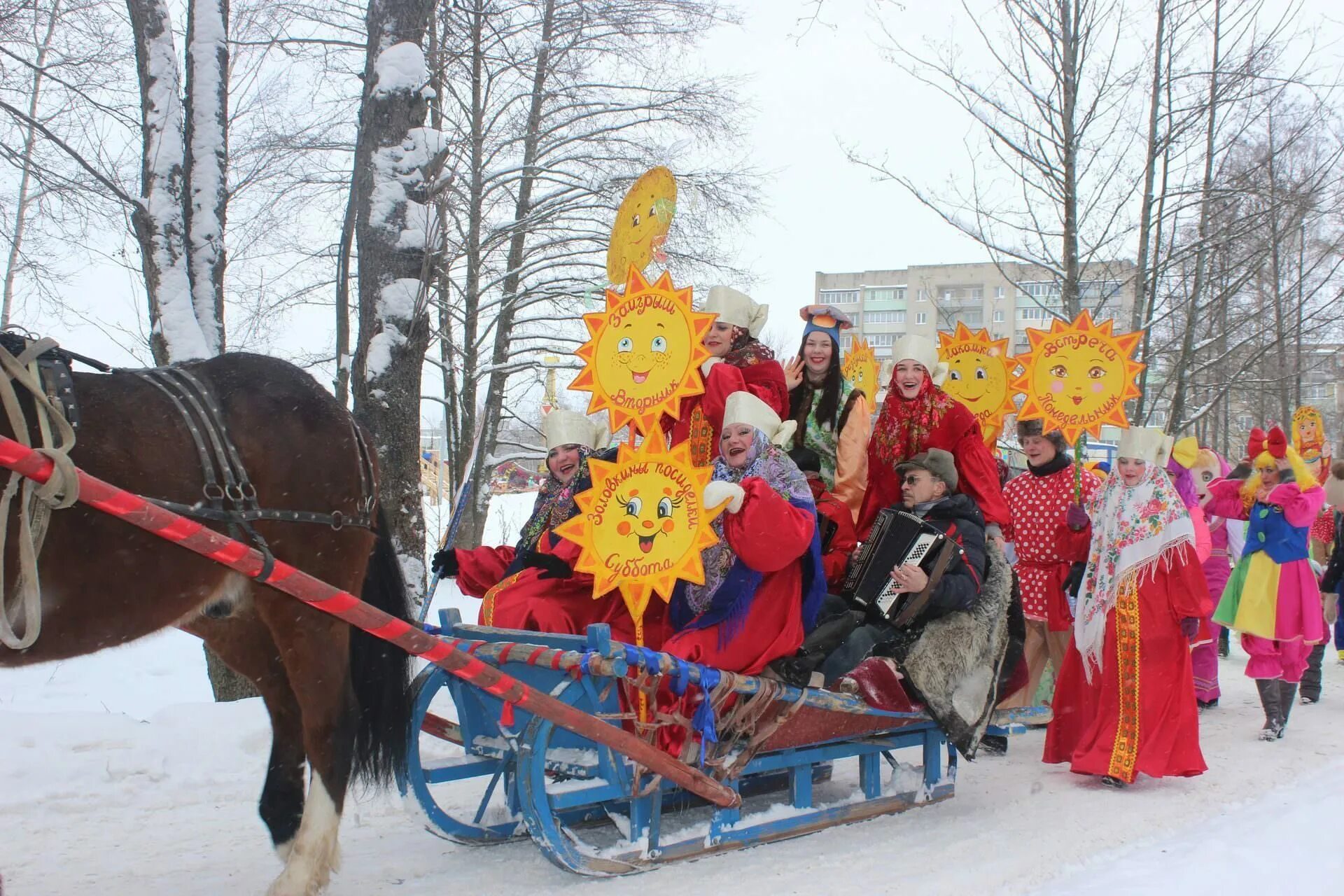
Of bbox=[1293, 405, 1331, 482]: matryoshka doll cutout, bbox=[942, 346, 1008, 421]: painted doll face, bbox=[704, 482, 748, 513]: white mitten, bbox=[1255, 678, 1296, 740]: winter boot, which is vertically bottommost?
bbox=[1255, 678, 1296, 740]: winter boot

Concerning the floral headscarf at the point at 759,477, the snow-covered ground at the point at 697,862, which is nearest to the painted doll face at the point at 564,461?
the floral headscarf at the point at 759,477

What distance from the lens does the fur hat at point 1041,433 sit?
22.7ft

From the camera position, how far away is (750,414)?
4273 mm

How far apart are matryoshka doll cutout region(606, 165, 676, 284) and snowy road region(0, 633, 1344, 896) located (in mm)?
2576

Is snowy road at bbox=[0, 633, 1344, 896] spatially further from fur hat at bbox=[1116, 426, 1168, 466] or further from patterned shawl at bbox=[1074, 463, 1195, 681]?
fur hat at bbox=[1116, 426, 1168, 466]

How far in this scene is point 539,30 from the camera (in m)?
12.0

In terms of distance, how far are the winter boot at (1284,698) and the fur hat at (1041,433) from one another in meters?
1.94

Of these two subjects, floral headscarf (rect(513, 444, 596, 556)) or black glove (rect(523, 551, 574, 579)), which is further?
floral headscarf (rect(513, 444, 596, 556))

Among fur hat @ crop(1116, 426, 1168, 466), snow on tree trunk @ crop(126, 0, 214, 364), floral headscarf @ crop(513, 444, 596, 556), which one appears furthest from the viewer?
snow on tree trunk @ crop(126, 0, 214, 364)

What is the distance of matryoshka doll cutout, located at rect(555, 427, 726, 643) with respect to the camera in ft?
12.4

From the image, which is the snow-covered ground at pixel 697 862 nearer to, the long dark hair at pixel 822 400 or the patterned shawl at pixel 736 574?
the patterned shawl at pixel 736 574

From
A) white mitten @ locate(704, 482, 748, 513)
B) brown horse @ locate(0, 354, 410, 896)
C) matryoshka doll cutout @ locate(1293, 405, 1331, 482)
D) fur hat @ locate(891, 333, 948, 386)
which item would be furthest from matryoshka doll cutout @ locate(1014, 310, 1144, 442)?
brown horse @ locate(0, 354, 410, 896)

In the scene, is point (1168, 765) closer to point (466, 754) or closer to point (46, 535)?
point (466, 754)

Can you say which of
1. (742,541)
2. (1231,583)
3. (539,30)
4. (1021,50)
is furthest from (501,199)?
(742,541)
